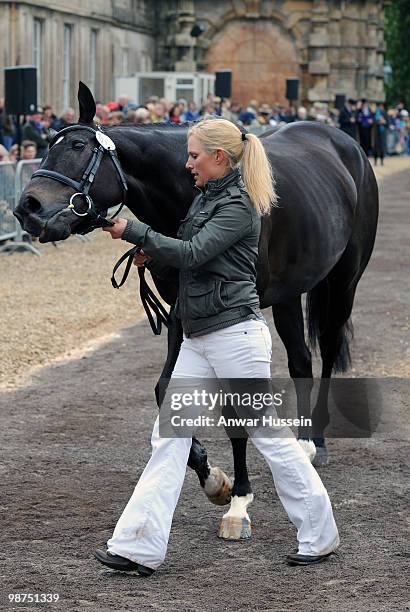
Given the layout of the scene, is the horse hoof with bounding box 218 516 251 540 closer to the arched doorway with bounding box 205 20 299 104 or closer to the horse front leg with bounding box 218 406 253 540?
Result: the horse front leg with bounding box 218 406 253 540

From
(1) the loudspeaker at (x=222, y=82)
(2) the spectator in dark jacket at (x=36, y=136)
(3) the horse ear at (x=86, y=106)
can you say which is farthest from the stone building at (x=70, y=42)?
(3) the horse ear at (x=86, y=106)

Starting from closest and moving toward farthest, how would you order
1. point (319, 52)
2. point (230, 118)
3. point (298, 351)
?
point (298, 351), point (230, 118), point (319, 52)

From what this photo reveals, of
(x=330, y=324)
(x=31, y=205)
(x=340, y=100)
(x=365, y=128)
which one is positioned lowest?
(x=365, y=128)

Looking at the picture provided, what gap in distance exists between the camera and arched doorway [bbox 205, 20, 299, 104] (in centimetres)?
4866

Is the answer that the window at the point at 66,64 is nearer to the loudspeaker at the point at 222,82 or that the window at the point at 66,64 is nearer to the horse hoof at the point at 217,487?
the loudspeaker at the point at 222,82

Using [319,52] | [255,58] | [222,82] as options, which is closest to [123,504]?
[222,82]

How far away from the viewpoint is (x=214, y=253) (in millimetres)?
5145

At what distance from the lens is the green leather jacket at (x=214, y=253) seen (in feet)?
16.9

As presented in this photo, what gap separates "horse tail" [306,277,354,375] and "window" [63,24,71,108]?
2734 cm

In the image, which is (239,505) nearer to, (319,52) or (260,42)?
(260,42)

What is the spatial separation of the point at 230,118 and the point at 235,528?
24857 millimetres

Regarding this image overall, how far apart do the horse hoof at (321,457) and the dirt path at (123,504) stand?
7cm
